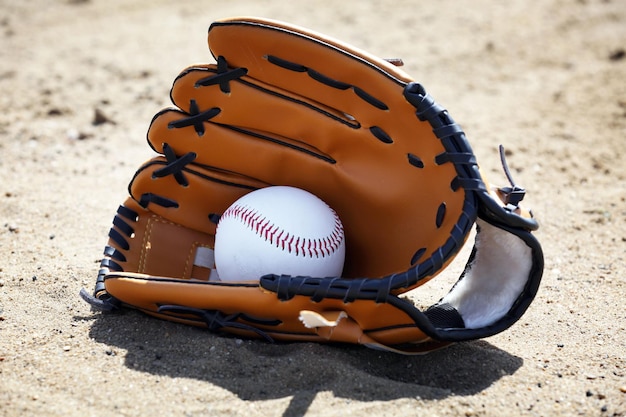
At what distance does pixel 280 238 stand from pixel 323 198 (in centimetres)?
39

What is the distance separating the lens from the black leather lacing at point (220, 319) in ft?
9.68

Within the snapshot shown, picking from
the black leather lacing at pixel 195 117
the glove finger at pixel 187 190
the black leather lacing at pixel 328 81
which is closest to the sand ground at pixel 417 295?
the glove finger at pixel 187 190

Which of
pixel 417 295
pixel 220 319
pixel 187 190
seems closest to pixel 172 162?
pixel 187 190

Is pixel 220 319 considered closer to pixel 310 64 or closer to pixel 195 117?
pixel 195 117

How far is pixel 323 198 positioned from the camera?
3326 millimetres

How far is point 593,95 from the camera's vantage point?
5.86 m

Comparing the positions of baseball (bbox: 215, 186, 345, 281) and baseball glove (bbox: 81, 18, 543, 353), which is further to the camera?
baseball (bbox: 215, 186, 345, 281)

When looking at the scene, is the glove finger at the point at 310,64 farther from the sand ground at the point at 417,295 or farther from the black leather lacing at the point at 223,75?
the sand ground at the point at 417,295

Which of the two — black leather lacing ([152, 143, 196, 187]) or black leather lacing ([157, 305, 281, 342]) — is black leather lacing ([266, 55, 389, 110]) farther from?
black leather lacing ([157, 305, 281, 342])

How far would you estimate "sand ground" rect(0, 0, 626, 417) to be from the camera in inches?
106

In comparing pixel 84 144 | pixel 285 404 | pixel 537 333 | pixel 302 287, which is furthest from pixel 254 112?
pixel 84 144

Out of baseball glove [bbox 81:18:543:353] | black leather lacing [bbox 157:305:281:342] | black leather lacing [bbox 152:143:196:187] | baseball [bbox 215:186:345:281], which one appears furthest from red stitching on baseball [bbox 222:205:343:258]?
black leather lacing [bbox 152:143:196:187]

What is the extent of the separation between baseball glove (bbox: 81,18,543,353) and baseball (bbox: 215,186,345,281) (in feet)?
0.52

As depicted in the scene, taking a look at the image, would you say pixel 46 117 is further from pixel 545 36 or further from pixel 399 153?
pixel 545 36
